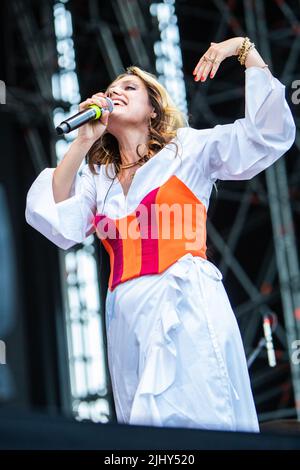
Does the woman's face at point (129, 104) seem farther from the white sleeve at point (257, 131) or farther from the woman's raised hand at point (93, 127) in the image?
the white sleeve at point (257, 131)

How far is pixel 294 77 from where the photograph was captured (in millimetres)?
5289

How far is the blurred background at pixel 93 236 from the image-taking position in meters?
5.29

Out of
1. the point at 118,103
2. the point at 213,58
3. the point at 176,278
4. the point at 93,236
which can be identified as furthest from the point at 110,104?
the point at 93,236

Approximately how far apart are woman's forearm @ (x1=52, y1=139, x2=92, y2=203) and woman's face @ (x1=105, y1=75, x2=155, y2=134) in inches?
4.6

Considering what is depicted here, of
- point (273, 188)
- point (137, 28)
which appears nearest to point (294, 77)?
point (273, 188)

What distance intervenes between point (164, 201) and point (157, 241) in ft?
0.27

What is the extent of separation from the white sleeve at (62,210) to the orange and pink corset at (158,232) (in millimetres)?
76

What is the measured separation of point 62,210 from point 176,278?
0.28 metres

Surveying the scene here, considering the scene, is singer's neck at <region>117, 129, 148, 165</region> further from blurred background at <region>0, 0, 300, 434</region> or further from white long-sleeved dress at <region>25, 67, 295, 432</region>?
blurred background at <region>0, 0, 300, 434</region>

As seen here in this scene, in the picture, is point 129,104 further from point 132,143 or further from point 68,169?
point 68,169

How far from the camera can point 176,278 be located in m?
1.91

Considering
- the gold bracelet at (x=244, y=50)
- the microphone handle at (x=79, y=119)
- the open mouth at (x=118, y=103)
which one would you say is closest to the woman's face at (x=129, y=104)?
the open mouth at (x=118, y=103)
